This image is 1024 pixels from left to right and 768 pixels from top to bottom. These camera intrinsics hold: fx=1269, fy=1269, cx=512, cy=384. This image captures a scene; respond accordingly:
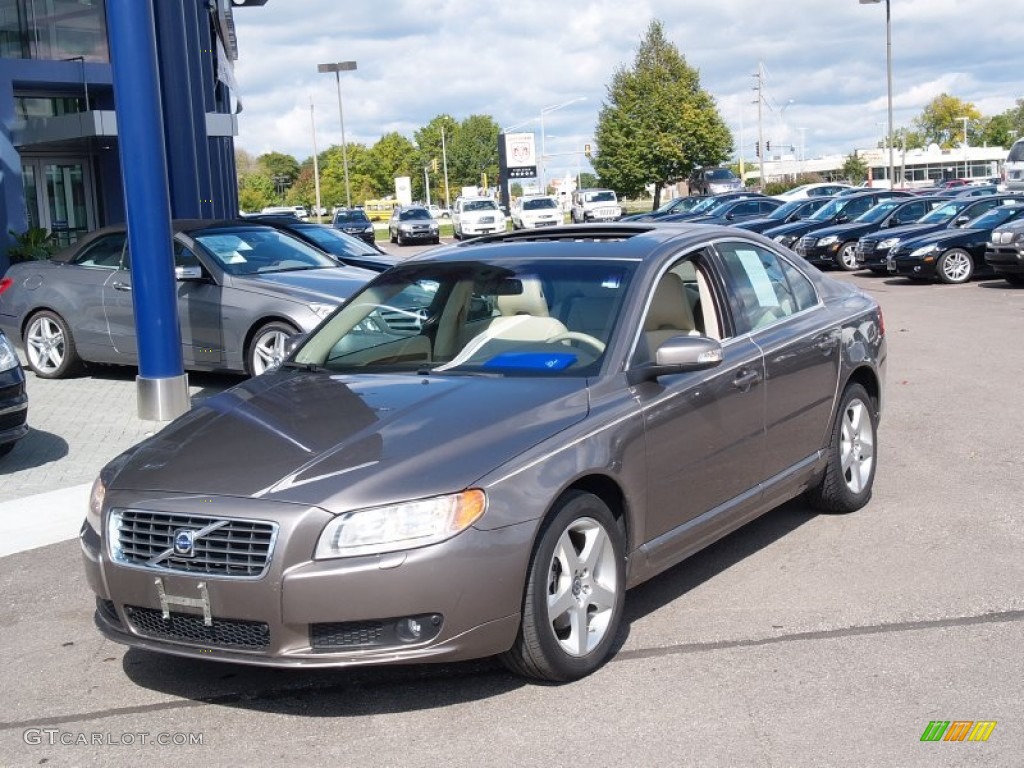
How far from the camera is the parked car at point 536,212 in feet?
169

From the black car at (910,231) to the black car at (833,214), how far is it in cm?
411

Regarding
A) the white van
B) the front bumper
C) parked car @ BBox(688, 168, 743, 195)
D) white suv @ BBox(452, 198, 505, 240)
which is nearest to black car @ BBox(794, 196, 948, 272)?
the white van

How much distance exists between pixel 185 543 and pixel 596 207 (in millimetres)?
52088

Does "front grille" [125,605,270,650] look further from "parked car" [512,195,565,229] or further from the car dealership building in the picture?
"parked car" [512,195,565,229]

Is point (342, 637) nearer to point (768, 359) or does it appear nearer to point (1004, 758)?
point (1004, 758)

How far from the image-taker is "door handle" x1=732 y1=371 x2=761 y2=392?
5.67 m

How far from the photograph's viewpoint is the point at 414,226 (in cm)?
5141

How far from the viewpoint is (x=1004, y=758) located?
12.7 ft

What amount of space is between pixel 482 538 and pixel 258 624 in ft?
2.60

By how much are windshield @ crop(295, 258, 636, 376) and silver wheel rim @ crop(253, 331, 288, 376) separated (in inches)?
211

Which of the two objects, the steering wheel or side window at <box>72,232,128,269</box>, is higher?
side window at <box>72,232,128,269</box>

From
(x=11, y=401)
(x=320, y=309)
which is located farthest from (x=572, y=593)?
(x=320, y=309)

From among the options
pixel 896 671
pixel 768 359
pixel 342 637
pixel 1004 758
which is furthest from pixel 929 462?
pixel 342 637

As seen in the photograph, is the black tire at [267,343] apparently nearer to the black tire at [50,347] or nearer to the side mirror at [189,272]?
the side mirror at [189,272]
